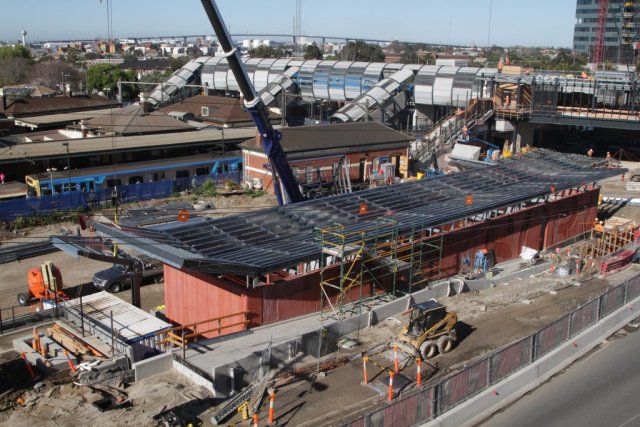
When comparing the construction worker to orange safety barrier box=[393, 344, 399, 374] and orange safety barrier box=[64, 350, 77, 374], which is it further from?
orange safety barrier box=[64, 350, 77, 374]

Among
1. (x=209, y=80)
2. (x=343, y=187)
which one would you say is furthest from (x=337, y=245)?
(x=209, y=80)

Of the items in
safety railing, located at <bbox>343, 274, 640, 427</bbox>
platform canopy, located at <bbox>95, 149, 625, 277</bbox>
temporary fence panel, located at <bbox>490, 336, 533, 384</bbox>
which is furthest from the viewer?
platform canopy, located at <bbox>95, 149, 625, 277</bbox>

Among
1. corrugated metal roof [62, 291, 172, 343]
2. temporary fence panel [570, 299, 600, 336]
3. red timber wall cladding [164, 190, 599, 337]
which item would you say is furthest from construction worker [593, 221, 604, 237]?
corrugated metal roof [62, 291, 172, 343]

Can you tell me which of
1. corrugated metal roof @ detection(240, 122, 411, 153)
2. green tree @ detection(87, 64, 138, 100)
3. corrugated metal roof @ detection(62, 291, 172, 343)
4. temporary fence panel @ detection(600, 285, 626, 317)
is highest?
green tree @ detection(87, 64, 138, 100)

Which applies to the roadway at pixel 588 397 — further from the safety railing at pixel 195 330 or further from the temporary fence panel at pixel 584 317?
the safety railing at pixel 195 330

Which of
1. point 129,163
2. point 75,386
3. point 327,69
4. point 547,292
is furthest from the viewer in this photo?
point 327,69

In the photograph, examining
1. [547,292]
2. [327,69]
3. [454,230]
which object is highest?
[327,69]

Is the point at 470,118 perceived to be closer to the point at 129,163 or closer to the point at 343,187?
the point at 343,187
